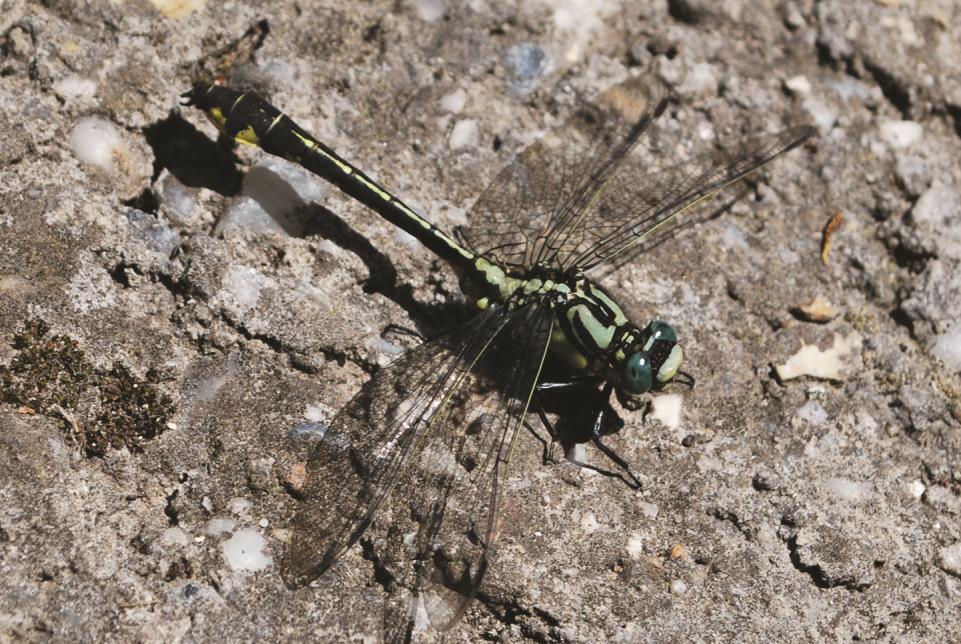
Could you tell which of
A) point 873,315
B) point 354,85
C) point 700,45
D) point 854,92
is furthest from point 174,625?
point 854,92

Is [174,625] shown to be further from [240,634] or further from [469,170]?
A: [469,170]

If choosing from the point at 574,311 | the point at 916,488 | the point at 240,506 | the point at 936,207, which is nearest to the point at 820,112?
the point at 936,207

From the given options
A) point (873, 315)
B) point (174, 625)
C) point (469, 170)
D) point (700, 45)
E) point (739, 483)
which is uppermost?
point (700, 45)

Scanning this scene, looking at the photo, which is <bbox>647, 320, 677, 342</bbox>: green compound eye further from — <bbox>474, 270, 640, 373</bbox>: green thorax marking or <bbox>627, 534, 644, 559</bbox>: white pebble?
<bbox>627, 534, 644, 559</bbox>: white pebble

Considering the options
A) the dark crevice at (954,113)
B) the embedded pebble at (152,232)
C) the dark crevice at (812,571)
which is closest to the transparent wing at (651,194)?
the dark crevice at (954,113)

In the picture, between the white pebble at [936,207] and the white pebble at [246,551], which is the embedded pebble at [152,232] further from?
the white pebble at [936,207]
